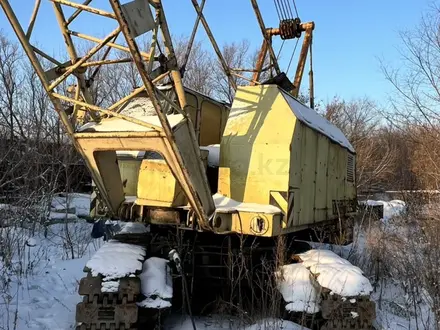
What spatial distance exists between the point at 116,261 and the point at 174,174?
1.05 m

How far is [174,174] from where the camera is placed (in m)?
4.77

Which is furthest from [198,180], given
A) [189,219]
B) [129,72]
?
[129,72]

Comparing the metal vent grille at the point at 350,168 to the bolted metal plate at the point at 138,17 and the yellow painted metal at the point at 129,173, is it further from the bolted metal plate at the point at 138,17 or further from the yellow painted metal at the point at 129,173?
the bolted metal plate at the point at 138,17

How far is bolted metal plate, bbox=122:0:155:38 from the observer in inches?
163

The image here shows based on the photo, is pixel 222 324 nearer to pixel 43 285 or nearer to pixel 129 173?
pixel 129 173

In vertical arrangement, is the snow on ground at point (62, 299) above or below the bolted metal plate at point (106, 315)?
below

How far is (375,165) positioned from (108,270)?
81.3 ft

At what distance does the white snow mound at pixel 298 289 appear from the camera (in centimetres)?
473

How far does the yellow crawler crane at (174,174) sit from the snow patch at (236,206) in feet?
0.04

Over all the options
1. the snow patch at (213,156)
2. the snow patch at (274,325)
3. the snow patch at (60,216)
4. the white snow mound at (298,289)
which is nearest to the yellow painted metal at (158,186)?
the snow patch at (213,156)

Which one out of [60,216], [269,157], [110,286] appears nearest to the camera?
[110,286]

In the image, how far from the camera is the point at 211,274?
5.72 m

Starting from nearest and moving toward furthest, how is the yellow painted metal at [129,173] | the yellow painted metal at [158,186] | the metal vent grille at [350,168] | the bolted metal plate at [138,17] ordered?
1. the bolted metal plate at [138,17]
2. the yellow painted metal at [158,186]
3. the yellow painted metal at [129,173]
4. the metal vent grille at [350,168]

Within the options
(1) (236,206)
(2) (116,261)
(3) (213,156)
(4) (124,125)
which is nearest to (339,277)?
(1) (236,206)
